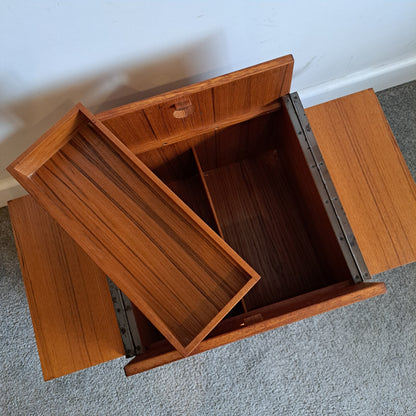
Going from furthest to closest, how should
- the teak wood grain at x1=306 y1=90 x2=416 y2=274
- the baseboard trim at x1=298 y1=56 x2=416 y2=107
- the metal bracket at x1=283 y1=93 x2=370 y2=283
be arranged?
the baseboard trim at x1=298 y1=56 x2=416 y2=107 → the teak wood grain at x1=306 y1=90 x2=416 y2=274 → the metal bracket at x1=283 y1=93 x2=370 y2=283

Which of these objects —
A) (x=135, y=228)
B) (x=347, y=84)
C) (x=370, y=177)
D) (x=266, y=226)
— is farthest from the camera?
(x=347, y=84)

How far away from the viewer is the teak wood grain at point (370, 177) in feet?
2.55

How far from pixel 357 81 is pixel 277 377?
97 centimetres

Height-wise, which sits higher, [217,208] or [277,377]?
[217,208]

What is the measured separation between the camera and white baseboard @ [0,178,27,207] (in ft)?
3.45

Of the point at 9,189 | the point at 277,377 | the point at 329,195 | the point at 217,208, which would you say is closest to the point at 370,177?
the point at 329,195

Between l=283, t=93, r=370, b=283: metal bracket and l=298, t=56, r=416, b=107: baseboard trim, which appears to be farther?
l=298, t=56, r=416, b=107: baseboard trim

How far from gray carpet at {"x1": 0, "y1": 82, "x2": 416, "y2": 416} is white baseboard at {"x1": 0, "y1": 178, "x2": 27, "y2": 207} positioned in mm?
503

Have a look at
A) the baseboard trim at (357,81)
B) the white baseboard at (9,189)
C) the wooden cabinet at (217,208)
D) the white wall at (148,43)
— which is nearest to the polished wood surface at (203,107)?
the wooden cabinet at (217,208)

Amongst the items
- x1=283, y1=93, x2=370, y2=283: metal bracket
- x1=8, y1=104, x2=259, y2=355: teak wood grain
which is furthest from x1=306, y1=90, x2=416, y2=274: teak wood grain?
x1=8, y1=104, x2=259, y2=355: teak wood grain

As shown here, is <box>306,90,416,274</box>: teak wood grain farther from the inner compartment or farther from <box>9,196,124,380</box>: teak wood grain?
<box>9,196,124,380</box>: teak wood grain

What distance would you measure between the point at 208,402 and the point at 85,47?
3.48 feet

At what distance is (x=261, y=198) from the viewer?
3.03 feet

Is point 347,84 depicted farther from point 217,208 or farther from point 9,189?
point 9,189
